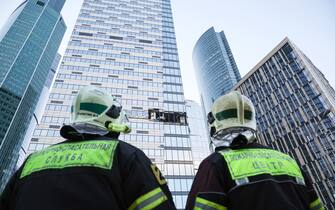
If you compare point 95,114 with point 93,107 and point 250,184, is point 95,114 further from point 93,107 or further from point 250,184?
point 250,184

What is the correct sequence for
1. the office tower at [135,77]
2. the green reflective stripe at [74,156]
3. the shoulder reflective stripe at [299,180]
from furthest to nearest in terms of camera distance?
1. the office tower at [135,77]
2. the shoulder reflective stripe at [299,180]
3. the green reflective stripe at [74,156]

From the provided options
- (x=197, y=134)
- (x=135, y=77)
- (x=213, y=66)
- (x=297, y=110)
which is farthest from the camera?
(x=213, y=66)

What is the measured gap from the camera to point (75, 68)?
46750 millimetres

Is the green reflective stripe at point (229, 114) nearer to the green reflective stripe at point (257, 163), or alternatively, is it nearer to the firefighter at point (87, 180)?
the green reflective stripe at point (257, 163)

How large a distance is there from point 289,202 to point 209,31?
472ft

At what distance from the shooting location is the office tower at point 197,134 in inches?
3349

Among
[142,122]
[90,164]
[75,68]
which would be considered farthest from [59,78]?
[90,164]

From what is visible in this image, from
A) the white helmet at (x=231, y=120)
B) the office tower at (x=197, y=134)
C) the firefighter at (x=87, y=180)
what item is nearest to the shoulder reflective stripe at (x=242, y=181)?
the white helmet at (x=231, y=120)

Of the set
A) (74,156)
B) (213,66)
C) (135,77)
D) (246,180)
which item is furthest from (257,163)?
(213,66)

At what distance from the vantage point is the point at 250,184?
5.68ft

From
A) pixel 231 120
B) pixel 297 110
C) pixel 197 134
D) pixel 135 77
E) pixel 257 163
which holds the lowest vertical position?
pixel 257 163

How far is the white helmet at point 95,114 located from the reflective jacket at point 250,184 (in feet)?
3.01

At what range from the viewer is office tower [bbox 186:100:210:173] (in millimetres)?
85062

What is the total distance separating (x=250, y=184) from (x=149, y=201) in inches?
33.6
